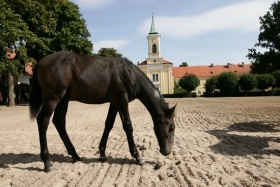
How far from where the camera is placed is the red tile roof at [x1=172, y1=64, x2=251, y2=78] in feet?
427

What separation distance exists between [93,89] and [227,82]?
3359 inches

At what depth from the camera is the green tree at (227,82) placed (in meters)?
87.6

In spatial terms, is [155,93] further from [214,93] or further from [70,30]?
[214,93]

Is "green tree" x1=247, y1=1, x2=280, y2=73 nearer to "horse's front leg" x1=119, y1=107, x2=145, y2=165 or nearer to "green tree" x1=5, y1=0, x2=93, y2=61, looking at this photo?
"horse's front leg" x1=119, y1=107, x2=145, y2=165

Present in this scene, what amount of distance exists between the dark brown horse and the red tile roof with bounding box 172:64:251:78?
125 metres

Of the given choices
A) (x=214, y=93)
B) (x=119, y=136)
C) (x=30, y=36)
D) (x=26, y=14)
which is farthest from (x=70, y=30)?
(x=214, y=93)

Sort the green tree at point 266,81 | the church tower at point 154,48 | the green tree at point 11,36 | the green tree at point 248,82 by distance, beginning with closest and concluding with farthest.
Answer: the green tree at point 11,36 < the green tree at point 266,81 < the green tree at point 248,82 < the church tower at point 154,48

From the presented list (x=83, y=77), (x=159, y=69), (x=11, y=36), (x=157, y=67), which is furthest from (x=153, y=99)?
(x=157, y=67)

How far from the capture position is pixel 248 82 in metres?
87.3

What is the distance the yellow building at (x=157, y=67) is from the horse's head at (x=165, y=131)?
10477 centimetres

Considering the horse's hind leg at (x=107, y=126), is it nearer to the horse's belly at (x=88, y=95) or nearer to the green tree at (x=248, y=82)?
the horse's belly at (x=88, y=95)

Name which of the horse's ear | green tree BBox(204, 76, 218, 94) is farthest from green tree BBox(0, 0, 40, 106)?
green tree BBox(204, 76, 218, 94)

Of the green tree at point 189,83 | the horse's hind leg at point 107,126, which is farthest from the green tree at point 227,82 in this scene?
the horse's hind leg at point 107,126

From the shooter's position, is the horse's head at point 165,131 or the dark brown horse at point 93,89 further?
the horse's head at point 165,131
